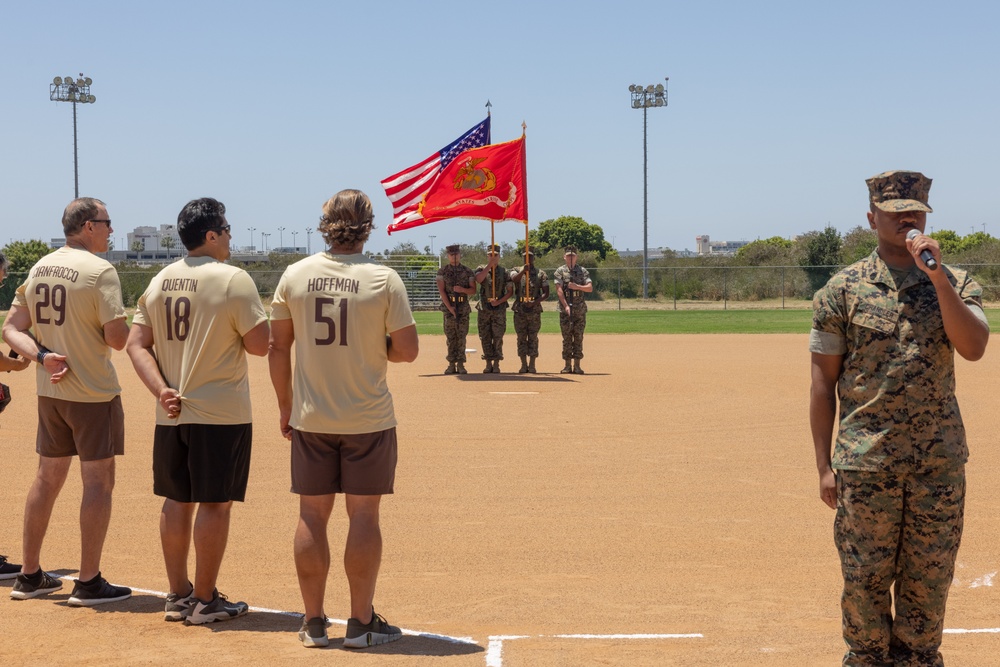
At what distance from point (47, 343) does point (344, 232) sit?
2101 millimetres

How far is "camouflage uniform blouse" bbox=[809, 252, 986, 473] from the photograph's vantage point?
165 inches

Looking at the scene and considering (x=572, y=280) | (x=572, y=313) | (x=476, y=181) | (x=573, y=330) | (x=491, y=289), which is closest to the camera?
(x=572, y=313)

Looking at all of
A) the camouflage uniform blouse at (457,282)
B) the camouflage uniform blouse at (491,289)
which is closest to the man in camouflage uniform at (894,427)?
the camouflage uniform blouse at (491,289)

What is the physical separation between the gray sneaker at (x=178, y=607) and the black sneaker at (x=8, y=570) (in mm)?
1402

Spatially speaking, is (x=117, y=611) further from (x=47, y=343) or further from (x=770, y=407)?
(x=770, y=407)

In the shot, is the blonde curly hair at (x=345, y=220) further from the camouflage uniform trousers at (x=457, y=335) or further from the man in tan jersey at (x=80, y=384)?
the camouflage uniform trousers at (x=457, y=335)

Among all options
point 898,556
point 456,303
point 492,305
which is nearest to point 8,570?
point 898,556

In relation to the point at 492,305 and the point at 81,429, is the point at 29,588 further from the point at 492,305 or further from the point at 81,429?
the point at 492,305

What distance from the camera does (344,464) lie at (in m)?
5.24

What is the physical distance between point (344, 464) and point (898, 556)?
2.47 metres

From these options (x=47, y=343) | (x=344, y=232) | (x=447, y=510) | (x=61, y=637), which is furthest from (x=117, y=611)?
(x=447, y=510)

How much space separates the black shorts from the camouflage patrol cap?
129 inches

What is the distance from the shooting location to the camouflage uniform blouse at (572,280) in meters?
18.7

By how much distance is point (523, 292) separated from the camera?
19.2 metres
